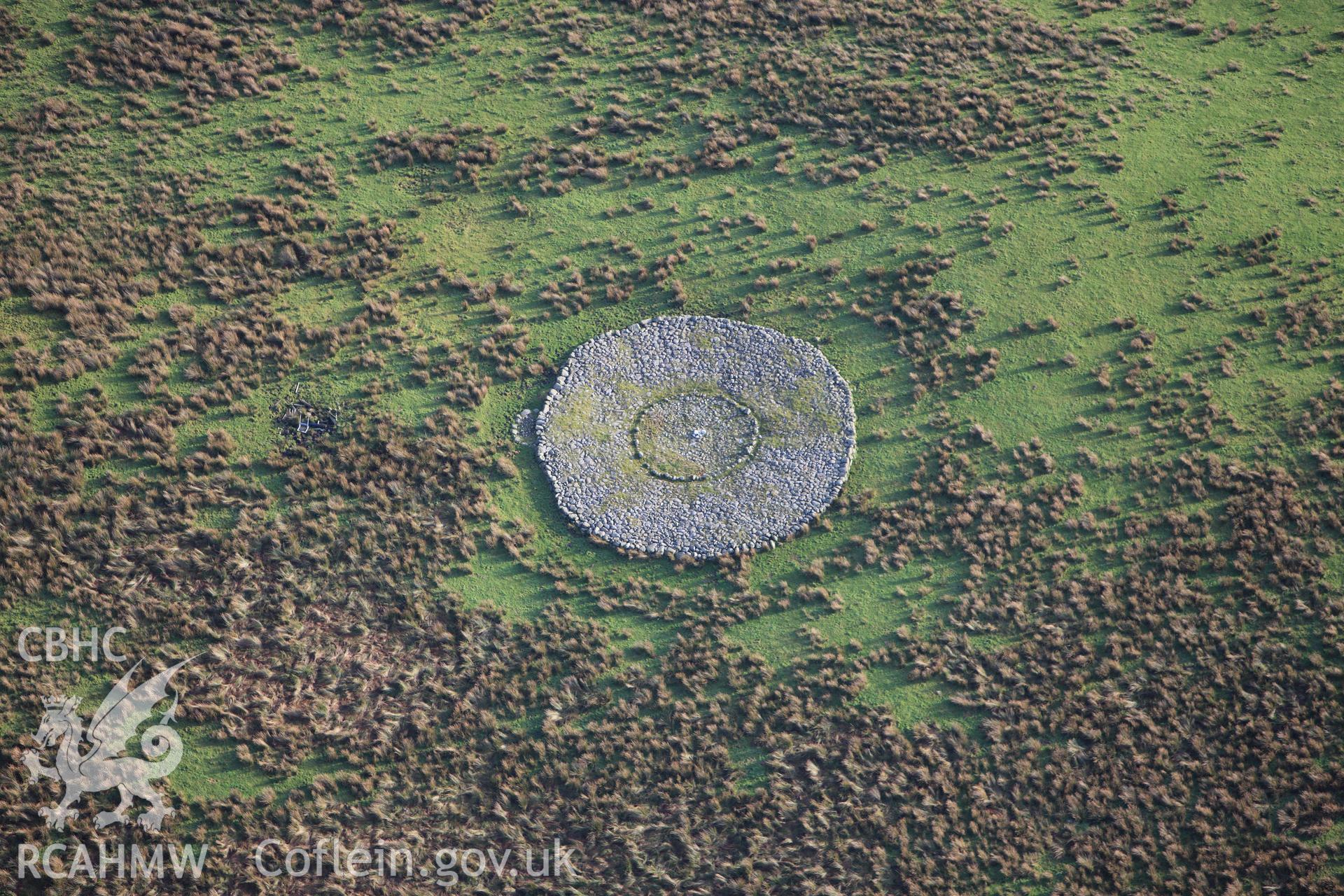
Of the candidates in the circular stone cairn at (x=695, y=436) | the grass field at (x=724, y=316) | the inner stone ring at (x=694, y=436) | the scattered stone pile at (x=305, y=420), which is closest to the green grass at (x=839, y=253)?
the grass field at (x=724, y=316)

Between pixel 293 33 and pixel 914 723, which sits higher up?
pixel 293 33

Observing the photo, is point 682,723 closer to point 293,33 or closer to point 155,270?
point 155,270

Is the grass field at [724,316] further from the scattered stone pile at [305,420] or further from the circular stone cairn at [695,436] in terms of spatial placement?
the circular stone cairn at [695,436]

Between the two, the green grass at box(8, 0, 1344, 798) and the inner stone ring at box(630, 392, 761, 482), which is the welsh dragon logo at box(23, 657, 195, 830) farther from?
the inner stone ring at box(630, 392, 761, 482)

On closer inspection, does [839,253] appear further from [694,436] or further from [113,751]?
[113,751]

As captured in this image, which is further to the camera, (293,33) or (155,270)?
(293,33)

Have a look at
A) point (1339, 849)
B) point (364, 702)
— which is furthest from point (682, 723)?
point (1339, 849)
